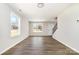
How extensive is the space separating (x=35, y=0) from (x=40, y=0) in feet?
0.44

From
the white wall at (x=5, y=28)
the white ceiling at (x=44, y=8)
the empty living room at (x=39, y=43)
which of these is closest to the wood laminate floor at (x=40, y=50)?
the empty living room at (x=39, y=43)

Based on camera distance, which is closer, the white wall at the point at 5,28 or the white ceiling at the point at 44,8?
the white wall at the point at 5,28

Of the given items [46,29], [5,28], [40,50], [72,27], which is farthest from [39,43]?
[46,29]

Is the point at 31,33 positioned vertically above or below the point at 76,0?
below

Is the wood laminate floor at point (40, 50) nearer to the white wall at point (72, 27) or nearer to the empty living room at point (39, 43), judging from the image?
the empty living room at point (39, 43)

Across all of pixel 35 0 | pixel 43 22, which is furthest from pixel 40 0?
pixel 43 22

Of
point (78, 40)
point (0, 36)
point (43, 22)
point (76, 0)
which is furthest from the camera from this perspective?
point (43, 22)

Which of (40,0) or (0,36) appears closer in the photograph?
(40,0)

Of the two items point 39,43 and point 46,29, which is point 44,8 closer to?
point 39,43

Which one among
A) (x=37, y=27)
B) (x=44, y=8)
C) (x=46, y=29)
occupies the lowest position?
(x=46, y=29)

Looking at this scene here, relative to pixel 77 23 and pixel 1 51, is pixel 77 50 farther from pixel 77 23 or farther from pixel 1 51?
pixel 1 51

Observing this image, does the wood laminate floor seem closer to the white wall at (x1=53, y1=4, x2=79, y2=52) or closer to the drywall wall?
the white wall at (x1=53, y1=4, x2=79, y2=52)

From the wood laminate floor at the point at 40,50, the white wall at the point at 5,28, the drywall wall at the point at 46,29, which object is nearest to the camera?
the white wall at the point at 5,28

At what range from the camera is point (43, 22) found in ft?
42.0
